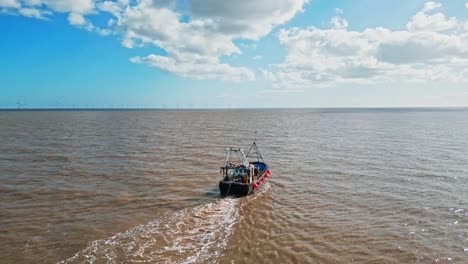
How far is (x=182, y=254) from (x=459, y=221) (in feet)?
63.8

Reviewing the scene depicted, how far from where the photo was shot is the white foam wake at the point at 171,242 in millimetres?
15836

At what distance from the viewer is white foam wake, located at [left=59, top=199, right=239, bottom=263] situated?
15.8 metres

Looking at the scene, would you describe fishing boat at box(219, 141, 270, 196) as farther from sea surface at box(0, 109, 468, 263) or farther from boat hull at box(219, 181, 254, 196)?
sea surface at box(0, 109, 468, 263)

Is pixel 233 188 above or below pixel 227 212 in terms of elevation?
above

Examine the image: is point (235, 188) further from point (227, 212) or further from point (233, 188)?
point (227, 212)

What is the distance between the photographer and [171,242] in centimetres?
1761

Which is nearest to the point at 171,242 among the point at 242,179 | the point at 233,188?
the point at 233,188

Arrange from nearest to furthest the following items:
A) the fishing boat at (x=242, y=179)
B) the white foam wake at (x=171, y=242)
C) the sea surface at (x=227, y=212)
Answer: the white foam wake at (x=171, y=242) < the sea surface at (x=227, y=212) < the fishing boat at (x=242, y=179)

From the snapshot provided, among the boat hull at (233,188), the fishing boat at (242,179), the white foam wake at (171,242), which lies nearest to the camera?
the white foam wake at (171,242)

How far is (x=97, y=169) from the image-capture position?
3475 cm

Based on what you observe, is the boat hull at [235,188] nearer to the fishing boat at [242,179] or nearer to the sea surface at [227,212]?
the fishing boat at [242,179]

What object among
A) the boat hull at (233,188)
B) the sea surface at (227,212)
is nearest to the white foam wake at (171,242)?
the sea surface at (227,212)

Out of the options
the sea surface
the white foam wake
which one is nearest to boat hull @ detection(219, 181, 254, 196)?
the sea surface

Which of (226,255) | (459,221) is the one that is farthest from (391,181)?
(226,255)
